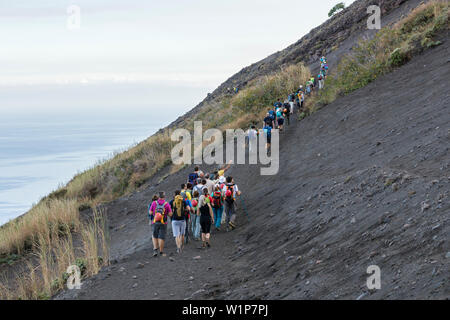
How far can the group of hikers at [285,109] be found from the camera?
858 inches

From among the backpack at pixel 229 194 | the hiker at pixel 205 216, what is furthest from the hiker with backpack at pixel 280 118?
the hiker at pixel 205 216

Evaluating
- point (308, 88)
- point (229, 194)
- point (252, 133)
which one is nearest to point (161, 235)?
point (229, 194)

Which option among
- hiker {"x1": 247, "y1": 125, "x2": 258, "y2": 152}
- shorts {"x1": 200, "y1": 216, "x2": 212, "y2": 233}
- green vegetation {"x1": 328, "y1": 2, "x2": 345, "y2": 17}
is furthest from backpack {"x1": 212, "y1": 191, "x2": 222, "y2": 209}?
green vegetation {"x1": 328, "y1": 2, "x2": 345, "y2": 17}

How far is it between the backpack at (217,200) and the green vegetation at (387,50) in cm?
1147

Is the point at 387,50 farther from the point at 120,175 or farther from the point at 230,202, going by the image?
the point at 120,175

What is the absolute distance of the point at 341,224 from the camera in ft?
34.5

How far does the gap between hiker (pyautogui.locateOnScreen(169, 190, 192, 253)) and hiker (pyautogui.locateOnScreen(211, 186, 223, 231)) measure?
3.63 feet

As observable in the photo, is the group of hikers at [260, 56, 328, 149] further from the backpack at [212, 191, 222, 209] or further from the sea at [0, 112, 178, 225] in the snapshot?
the sea at [0, 112, 178, 225]

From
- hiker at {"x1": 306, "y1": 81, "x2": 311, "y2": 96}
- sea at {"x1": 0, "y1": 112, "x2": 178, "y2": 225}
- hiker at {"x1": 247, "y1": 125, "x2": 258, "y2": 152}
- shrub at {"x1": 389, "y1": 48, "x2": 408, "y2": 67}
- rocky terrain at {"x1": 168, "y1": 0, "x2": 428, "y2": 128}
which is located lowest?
sea at {"x1": 0, "y1": 112, "x2": 178, "y2": 225}

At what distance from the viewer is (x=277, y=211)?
14.5 m

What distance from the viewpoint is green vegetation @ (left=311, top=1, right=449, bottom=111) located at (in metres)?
23.1

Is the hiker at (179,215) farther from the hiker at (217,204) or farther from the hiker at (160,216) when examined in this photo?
the hiker at (217,204)

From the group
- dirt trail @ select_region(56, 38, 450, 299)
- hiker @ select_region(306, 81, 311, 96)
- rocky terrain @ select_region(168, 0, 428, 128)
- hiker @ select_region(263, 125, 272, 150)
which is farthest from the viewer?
rocky terrain @ select_region(168, 0, 428, 128)
